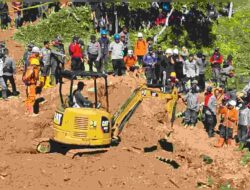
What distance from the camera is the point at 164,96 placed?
18078mm

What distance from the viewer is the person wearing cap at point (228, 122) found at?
1914 cm

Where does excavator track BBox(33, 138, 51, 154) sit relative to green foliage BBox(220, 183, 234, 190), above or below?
above

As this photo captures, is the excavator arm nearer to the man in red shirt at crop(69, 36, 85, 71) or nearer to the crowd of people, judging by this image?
the crowd of people

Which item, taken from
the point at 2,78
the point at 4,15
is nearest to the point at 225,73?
the point at 2,78

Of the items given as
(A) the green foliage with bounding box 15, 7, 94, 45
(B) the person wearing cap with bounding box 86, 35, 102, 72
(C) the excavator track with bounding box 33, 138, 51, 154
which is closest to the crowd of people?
(B) the person wearing cap with bounding box 86, 35, 102, 72

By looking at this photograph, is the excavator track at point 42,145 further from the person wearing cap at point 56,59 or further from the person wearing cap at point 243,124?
the person wearing cap at point 243,124

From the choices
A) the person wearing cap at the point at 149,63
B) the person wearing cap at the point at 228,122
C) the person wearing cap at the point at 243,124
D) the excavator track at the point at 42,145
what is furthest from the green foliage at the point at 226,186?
the person wearing cap at the point at 149,63

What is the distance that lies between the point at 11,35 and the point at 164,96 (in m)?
13.4

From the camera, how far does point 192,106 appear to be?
66.9 ft

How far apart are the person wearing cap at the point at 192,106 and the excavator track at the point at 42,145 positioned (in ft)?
16.4

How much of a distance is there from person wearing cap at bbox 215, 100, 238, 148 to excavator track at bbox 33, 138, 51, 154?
5287 millimetres

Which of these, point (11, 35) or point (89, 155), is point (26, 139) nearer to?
point (89, 155)

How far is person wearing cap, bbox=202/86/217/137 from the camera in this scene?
19.8 meters

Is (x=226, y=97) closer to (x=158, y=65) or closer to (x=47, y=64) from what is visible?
(x=158, y=65)
